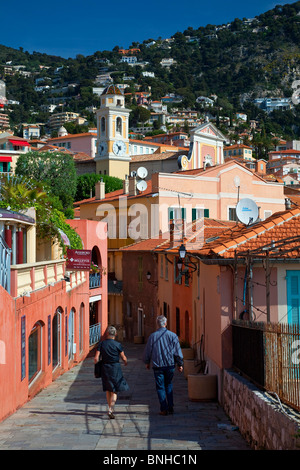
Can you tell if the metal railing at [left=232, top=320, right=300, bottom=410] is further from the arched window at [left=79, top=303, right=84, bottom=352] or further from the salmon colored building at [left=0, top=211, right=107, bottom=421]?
the arched window at [left=79, top=303, right=84, bottom=352]

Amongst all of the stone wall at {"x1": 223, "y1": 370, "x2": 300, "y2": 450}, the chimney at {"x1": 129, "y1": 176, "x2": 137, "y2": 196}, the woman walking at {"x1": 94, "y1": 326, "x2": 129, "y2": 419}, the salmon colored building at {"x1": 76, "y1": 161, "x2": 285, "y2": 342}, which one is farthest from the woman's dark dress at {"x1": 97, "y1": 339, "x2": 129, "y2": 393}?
the chimney at {"x1": 129, "y1": 176, "x2": 137, "y2": 196}

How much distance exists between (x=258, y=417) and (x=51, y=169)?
60781mm

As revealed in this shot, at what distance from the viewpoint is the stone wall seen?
23.8 feet

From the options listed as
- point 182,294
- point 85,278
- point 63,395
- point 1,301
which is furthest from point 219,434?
point 85,278

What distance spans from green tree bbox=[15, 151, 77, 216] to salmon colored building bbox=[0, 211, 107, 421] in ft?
130

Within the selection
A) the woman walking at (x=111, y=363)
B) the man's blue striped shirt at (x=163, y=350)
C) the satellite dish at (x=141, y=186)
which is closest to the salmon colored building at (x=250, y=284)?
the man's blue striped shirt at (x=163, y=350)

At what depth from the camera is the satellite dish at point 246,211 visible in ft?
50.4

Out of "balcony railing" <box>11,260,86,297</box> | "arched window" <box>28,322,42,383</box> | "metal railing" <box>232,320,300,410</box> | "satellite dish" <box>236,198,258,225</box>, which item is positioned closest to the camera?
"metal railing" <box>232,320,300,410</box>

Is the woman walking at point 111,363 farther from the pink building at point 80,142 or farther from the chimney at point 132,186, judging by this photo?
the pink building at point 80,142

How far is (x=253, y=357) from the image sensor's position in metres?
10.1

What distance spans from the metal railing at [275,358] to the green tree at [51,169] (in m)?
56.4

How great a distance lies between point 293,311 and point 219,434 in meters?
3.55
